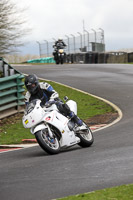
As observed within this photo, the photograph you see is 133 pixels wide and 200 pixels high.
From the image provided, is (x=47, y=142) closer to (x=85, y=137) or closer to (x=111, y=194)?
(x=85, y=137)

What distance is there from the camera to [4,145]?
12648 millimetres

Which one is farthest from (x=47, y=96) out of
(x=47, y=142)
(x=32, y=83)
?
(x=47, y=142)

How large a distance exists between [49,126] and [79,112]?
704 cm

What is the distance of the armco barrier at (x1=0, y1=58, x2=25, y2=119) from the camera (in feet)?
56.6

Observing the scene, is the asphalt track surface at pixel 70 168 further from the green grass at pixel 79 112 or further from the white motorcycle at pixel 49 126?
the green grass at pixel 79 112

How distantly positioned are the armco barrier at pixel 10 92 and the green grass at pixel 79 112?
69 centimetres

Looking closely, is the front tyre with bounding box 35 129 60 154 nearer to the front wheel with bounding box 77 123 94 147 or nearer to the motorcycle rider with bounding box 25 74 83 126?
the motorcycle rider with bounding box 25 74 83 126

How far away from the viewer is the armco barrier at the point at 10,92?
1725cm

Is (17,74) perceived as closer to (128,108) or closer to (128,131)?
(128,108)

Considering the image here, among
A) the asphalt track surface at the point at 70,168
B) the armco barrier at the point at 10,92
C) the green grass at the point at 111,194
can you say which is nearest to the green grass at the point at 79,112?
the armco barrier at the point at 10,92

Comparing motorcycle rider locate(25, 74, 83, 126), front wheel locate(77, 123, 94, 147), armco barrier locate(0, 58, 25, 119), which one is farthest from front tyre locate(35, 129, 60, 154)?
armco barrier locate(0, 58, 25, 119)

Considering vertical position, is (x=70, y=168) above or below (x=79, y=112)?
above

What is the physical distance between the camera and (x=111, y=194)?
614 cm

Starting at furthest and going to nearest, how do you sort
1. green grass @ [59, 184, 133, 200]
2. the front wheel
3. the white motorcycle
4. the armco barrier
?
the armco barrier < the front wheel < the white motorcycle < green grass @ [59, 184, 133, 200]
